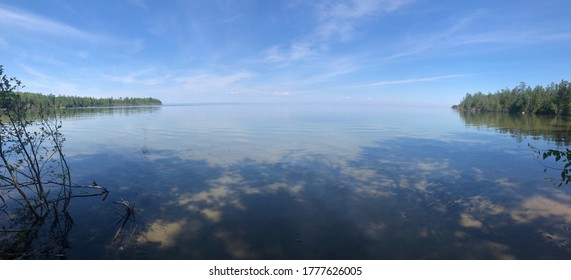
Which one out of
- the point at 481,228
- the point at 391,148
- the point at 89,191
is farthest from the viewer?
the point at 391,148

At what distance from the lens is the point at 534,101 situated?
118m

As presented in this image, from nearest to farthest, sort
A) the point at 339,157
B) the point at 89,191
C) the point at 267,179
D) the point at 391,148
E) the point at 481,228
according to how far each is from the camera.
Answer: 1. the point at 481,228
2. the point at 89,191
3. the point at 267,179
4. the point at 339,157
5. the point at 391,148

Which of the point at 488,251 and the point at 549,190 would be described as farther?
the point at 549,190

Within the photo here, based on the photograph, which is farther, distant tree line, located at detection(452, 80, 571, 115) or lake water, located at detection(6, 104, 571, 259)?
distant tree line, located at detection(452, 80, 571, 115)

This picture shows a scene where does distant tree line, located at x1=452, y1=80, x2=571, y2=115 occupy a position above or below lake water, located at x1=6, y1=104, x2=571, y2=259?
above

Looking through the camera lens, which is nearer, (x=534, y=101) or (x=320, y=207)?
(x=320, y=207)

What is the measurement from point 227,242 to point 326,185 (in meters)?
7.59

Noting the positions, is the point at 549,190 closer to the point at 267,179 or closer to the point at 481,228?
the point at 481,228

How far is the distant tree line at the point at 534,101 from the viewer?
102312mm

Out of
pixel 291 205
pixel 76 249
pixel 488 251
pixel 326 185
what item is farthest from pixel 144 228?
pixel 488 251

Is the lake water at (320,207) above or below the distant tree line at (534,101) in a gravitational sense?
below

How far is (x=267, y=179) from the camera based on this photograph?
17.7 metres

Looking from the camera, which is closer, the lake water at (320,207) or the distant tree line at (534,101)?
the lake water at (320,207)

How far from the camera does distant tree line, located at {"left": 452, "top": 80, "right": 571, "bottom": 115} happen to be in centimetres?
10231
